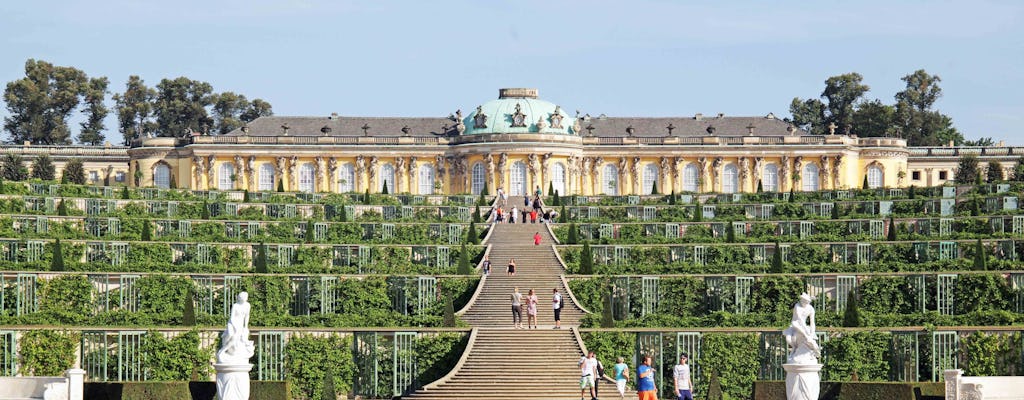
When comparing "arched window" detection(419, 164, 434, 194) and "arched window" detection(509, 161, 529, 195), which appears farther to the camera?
"arched window" detection(419, 164, 434, 194)

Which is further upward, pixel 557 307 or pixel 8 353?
pixel 557 307

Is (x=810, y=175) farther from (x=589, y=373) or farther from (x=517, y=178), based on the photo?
(x=589, y=373)

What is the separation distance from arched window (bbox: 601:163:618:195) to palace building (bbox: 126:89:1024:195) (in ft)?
0.17

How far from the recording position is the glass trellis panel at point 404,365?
47.3 metres

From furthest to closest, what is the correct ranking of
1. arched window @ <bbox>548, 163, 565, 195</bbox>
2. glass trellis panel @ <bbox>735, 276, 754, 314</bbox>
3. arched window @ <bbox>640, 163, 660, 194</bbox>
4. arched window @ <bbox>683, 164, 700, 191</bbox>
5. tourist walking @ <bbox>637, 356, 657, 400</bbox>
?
arched window @ <bbox>640, 163, 660, 194</bbox>, arched window @ <bbox>683, 164, 700, 191</bbox>, arched window @ <bbox>548, 163, 565, 195</bbox>, glass trellis panel @ <bbox>735, 276, 754, 314</bbox>, tourist walking @ <bbox>637, 356, 657, 400</bbox>

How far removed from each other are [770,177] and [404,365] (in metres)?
57.1

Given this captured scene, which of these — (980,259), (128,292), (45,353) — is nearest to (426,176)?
(128,292)

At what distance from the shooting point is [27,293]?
51.9 meters

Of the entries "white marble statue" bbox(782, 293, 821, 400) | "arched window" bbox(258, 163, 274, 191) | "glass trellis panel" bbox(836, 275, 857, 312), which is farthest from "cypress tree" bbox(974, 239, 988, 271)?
"arched window" bbox(258, 163, 274, 191)

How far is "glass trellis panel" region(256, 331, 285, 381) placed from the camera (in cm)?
4656

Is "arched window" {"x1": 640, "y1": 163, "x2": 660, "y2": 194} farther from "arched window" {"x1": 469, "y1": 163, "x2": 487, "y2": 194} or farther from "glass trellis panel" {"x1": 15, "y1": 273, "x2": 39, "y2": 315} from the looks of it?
"glass trellis panel" {"x1": 15, "y1": 273, "x2": 39, "y2": 315}

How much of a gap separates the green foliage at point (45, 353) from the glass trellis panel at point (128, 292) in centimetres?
651

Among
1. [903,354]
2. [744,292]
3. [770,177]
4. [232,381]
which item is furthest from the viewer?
[770,177]

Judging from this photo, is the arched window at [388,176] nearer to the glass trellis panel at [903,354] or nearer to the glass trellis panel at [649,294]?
the glass trellis panel at [649,294]
